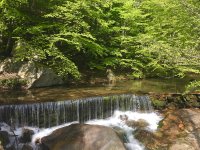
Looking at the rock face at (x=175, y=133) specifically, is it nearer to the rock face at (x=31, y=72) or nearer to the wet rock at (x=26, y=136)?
the wet rock at (x=26, y=136)

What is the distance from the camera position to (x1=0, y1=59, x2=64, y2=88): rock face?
50.2 feet

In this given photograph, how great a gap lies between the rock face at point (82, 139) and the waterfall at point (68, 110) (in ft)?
4.53

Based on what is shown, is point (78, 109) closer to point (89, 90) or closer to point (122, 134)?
point (122, 134)

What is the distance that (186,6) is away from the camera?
1062cm

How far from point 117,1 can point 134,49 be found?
330 cm

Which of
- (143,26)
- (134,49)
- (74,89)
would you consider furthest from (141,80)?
(74,89)

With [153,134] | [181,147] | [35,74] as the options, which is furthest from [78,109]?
[181,147]

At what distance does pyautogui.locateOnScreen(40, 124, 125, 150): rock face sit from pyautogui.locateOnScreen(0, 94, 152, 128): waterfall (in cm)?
138

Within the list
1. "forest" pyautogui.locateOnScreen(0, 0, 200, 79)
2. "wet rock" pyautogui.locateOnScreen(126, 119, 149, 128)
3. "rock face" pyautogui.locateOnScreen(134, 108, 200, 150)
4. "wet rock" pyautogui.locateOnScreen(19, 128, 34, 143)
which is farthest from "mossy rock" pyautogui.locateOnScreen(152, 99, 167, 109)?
"wet rock" pyautogui.locateOnScreen(19, 128, 34, 143)

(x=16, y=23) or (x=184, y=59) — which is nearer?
(x=184, y=59)

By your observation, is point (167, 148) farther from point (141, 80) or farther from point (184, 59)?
point (141, 80)

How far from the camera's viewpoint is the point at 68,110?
42.1 feet

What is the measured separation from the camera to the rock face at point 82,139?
10.2 meters

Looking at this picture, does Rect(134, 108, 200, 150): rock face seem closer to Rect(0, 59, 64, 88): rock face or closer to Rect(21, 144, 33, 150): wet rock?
Rect(21, 144, 33, 150): wet rock
